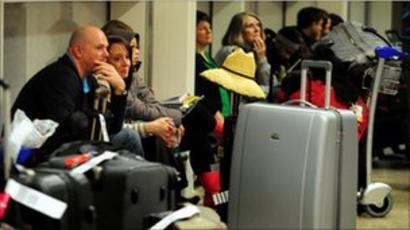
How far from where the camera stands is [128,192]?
293 centimetres

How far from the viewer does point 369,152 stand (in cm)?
536

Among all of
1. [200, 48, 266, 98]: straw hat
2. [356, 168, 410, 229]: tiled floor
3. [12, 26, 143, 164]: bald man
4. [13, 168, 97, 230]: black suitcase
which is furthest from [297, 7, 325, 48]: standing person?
[13, 168, 97, 230]: black suitcase

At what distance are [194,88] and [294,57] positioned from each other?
1.20 meters

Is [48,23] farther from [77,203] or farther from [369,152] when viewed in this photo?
[77,203]

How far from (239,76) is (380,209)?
4.08 ft

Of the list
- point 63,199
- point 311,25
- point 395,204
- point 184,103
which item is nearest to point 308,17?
point 311,25

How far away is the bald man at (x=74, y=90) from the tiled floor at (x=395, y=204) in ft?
5.84

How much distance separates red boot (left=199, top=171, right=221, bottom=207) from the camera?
16.0ft

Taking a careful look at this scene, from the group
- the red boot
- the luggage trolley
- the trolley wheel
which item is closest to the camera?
the red boot

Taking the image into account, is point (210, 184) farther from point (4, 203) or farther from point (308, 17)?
point (308, 17)

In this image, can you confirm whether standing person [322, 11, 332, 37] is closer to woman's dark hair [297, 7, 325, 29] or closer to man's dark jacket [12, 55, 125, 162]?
woman's dark hair [297, 7, 325, 29]

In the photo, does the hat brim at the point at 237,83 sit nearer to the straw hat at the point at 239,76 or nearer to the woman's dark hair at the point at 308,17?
the straw hat at the point at 239,76

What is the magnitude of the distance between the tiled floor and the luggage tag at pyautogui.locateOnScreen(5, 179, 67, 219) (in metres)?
2.79

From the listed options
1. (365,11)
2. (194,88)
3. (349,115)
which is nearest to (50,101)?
(349,115)
